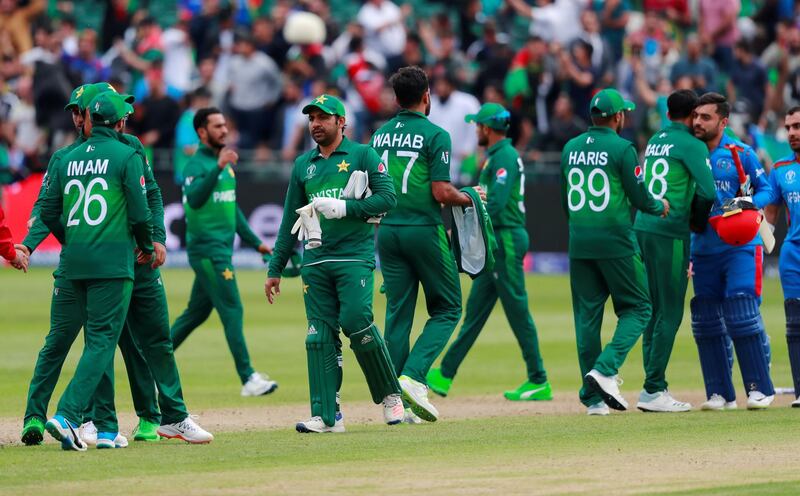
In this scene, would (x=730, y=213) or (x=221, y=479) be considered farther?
(x=730, y=213)

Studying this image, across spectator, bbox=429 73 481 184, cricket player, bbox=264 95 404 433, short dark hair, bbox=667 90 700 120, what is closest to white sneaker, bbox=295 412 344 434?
cricket player, bbox=264 95 404 433

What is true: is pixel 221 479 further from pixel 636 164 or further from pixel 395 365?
pixel 636 164

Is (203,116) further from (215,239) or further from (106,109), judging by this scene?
(106,109)

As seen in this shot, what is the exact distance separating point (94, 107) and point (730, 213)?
17.1ft

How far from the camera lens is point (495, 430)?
436 inches

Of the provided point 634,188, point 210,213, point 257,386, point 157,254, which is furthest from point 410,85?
point 257,386

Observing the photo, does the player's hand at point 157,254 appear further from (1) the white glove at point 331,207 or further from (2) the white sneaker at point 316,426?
(2) the white sneaker at point 316,426

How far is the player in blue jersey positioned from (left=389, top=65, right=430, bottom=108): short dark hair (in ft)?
8.25

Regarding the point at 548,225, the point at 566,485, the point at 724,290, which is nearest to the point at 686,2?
the point at 548,225

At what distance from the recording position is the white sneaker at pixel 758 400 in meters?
12.5

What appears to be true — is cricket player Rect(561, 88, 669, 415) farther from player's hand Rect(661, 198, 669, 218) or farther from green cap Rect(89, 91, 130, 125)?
green cap Rect(89, 91, 130, 125)

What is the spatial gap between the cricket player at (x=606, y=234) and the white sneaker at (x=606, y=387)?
1cm

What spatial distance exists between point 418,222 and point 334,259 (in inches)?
46.2

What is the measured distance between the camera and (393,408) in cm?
1128
